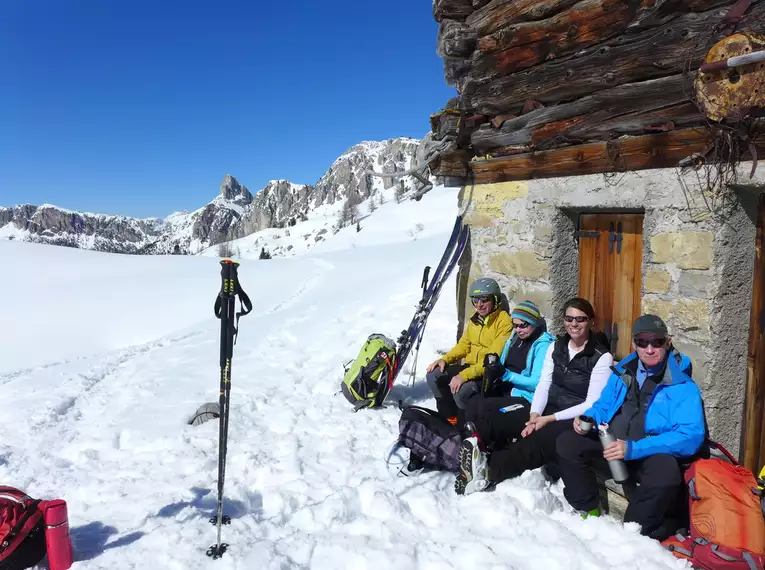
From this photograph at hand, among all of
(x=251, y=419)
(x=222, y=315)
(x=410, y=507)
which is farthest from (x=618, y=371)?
(x=251, y=419)

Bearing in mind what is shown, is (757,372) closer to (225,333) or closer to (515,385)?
(515,385)

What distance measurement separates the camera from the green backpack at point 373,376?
5191 millimetres

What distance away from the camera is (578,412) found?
333cm

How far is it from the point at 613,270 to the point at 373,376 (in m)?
2.55

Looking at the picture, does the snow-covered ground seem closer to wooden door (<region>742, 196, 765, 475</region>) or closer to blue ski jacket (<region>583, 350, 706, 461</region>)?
blue ski jacket (<region>583, 350, 706, 461</region>)

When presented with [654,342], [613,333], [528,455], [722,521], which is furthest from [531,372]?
[722,521]

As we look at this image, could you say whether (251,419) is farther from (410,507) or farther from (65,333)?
(65,333)

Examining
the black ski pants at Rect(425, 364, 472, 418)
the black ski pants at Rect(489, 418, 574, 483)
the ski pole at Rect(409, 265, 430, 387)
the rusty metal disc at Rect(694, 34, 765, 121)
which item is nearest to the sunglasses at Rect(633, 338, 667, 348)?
the black ski pants at Rect(489, 418, 574, 483)

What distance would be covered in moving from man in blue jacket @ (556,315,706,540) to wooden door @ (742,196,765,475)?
68 centimetres

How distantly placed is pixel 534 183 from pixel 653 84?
1266 millimetres

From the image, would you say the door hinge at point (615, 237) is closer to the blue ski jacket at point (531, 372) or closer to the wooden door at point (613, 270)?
the wooden door at point (613, 270)

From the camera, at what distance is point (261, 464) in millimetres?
4031

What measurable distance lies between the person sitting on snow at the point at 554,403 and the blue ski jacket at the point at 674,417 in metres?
0.48

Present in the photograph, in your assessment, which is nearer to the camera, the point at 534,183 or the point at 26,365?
the point at 534,183
